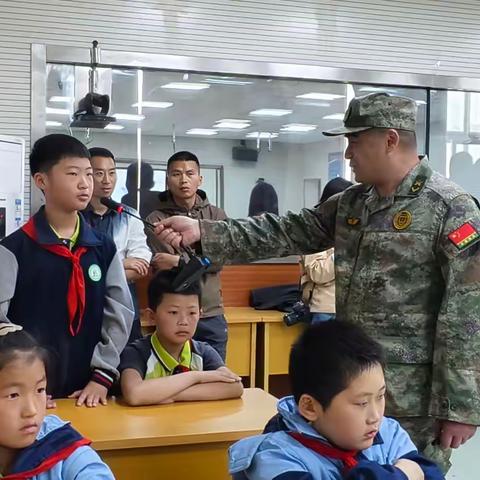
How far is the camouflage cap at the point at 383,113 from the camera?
1.88 m

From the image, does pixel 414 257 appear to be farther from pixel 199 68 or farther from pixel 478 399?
pixel 199 68

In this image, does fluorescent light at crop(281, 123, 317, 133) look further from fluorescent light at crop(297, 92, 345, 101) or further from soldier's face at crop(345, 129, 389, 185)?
soldier's face at crop(345, 129, 389, 185)

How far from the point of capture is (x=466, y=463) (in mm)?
3668

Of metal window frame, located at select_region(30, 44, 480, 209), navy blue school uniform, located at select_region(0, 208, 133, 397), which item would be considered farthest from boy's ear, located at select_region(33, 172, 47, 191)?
metal window frame, located at select_region(30, 44, 480, 209)

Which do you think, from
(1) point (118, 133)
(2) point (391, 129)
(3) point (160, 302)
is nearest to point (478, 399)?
(2) point (391, 129)

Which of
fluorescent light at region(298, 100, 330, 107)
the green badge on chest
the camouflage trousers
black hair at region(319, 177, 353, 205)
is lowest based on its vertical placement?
the camouflage trousers

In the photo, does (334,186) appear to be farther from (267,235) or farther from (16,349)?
(16,349)

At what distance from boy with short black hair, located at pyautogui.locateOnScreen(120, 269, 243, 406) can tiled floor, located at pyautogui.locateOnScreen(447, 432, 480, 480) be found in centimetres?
171

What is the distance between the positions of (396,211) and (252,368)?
2503mm

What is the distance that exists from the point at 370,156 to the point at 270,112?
2646mm

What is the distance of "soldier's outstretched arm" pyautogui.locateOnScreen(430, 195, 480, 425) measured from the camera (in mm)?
1737

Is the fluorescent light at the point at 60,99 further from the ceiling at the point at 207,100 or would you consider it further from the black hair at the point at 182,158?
the black hair at the point at 182,158

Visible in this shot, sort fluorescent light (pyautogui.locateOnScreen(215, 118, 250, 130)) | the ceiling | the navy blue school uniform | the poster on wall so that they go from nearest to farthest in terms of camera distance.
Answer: the navy blue school uniform
the ceiling
fluorescent light (pyautogui.locateOnScreen(215, 118, 250, 130))
the poster on wall

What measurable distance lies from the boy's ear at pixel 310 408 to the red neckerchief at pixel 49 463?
1.51 ft
